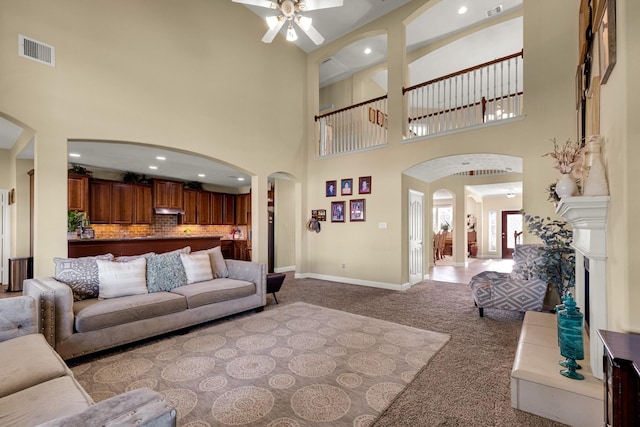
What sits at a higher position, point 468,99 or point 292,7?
point 292,7

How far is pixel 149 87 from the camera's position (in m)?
4.30

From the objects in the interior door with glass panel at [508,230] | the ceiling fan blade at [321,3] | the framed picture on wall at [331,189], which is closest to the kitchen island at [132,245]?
the framed picture on wall at [331,189]

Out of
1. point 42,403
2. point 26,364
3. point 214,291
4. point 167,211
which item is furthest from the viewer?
point 167,211

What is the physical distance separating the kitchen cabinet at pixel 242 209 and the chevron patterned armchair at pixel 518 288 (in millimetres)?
7744

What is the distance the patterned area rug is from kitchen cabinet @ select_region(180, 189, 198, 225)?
627 cm

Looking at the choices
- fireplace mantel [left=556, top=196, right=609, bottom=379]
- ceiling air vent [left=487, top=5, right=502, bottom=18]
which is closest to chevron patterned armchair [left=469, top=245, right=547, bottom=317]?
fireplace mantel [left=556, top=196, right=609, bottom=379]

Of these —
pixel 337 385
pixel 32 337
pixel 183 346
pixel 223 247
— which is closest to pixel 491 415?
pixel 337 385

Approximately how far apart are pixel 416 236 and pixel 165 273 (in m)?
4.81

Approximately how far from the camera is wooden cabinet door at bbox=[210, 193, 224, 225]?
31.5 ft

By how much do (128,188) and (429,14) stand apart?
831 centimetres

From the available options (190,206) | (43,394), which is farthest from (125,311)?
(190,206)

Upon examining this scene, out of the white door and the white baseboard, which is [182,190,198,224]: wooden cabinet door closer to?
the white baseboard

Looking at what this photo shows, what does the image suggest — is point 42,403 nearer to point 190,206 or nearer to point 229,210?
point 190,206

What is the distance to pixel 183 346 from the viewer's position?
9.53 ft
